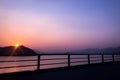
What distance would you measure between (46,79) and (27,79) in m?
0.93

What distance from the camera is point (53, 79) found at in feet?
35.2

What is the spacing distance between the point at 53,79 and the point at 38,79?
740 millimetres

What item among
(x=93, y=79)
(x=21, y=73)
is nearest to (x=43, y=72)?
(x=21, y=73)

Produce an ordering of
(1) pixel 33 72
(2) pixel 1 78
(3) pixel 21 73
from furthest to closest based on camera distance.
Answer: (1) pixel 33 72 → (3) pixel 21 73 → (2) pixel 1 78

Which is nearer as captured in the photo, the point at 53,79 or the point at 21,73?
the point at 53,79

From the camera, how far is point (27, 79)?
10.6m

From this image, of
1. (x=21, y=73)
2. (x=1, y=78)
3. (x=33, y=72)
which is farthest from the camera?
(x=33, y=72)

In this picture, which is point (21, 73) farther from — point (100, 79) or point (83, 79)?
point (100, 79)

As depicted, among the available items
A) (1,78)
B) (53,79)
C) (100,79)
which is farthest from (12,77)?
(100,79)

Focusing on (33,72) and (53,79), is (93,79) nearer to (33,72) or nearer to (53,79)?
(53,79)

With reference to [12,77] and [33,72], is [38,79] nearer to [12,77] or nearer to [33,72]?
[12,77]

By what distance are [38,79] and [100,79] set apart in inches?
125

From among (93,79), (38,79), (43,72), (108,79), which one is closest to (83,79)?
(93,79)

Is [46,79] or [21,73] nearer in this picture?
[46,79]
